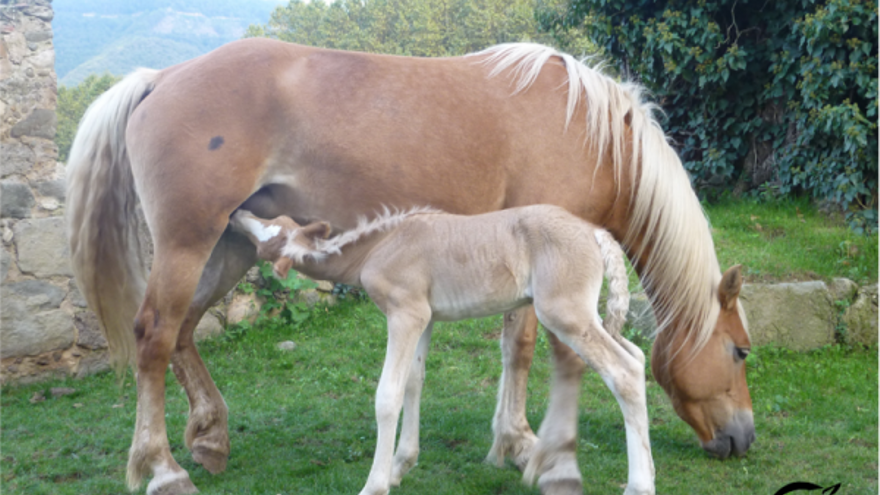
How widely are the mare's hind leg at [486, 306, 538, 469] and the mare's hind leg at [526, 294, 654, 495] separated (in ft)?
3.37

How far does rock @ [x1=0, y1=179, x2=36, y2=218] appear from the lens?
6.04 meters

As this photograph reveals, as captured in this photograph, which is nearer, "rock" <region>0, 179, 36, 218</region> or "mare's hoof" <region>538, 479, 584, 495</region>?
"mare's hoof" <region>538, 479, 584, 495</region>

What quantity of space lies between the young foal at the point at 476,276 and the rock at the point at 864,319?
3.80 m

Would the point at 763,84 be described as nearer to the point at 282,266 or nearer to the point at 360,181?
the point at 360,181

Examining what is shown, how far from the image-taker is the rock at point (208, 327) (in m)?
6.81

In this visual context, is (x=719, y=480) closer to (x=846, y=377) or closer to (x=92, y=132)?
(x=846, y=377)

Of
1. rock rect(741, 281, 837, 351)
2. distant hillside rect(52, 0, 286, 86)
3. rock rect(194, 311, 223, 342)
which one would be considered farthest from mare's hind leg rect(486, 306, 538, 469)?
distant hillside rect(52, 0, 286, 86)

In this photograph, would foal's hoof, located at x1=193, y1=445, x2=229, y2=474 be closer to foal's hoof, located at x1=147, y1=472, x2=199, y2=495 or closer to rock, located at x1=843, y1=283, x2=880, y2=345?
foal's hoof, located at x1=147, y1=472, x2=199, y2=495

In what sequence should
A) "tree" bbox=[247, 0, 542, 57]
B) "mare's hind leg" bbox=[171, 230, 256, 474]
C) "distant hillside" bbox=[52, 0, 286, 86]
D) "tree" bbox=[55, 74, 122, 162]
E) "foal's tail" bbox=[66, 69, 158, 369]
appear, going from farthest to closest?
1. "distant hillside" bbox=[52, 0, 286, 86]
2. "tree" bbox=[247, 0, 542, 57]
3. "tree" bbox=[55, 74, 122, 162]
4. "mare's hind leg" bbox=[171, 230, 256, 474]
5. "foal's tail" bbox=[66, 69, 158, 369]

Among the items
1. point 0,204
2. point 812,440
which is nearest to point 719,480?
point 812,440

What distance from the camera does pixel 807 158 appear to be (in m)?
7.71

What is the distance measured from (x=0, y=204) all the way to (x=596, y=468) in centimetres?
531

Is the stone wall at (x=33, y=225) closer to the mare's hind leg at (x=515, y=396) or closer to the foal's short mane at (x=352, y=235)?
the foal's short mane at (x=352, y=235)

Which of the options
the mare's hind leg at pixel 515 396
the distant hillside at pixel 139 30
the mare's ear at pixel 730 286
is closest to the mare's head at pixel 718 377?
the mare's ear at pixel 730 286
